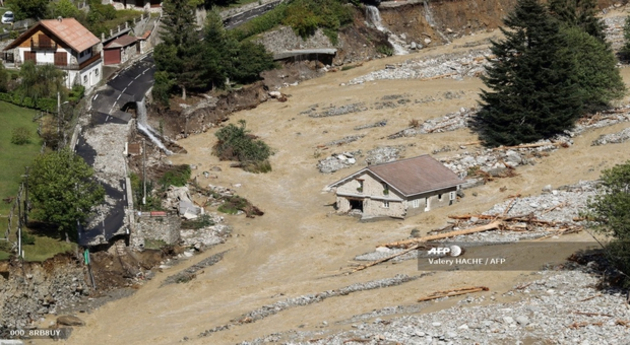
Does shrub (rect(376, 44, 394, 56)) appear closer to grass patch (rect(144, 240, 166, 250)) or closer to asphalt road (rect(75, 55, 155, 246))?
asphalt road (rect(75, 55, 155, 246))

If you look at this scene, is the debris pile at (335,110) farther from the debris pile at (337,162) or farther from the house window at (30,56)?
the house window at (30,56)

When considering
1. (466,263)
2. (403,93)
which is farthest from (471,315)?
(403,93)

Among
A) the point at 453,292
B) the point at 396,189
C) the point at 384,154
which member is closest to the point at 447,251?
the point at 453,292

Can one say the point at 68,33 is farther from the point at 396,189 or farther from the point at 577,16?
the point at 577,16

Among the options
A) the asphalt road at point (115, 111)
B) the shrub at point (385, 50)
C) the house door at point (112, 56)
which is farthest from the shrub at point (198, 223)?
the shrub at point (385, 50)

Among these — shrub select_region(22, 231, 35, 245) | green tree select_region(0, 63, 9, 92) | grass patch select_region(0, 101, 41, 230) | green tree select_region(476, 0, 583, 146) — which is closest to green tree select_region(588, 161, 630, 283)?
green tree select_region(476, 0, 583, 146)
